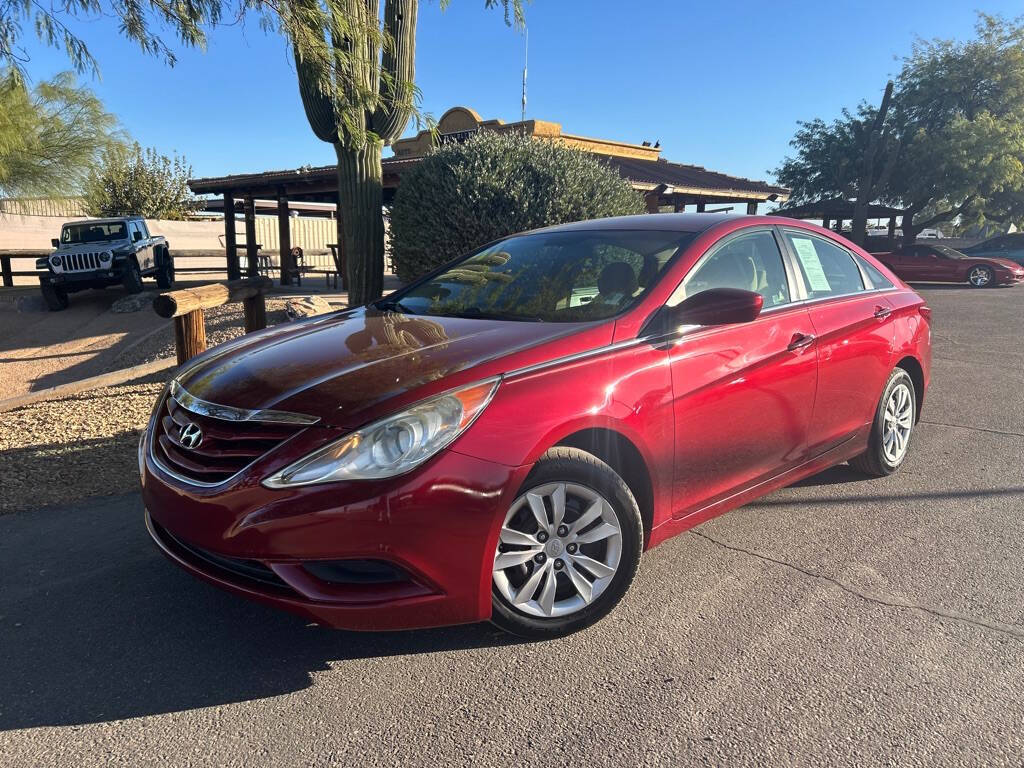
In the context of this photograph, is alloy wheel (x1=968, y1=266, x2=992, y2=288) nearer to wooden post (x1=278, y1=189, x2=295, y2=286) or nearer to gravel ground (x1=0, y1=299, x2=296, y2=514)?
wooden post (x1=278, y1=189, x2=295, y2=286)

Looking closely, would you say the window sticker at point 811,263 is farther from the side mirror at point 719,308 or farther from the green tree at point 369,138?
the green tree at point 369,138

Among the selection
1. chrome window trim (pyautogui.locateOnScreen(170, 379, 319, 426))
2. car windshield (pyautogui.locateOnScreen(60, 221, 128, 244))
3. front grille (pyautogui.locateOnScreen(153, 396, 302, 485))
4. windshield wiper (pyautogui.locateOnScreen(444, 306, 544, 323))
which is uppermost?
car windshield (pyautogui.locateOnScreen(60, 221, 128, 244))

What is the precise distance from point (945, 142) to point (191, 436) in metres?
30.9

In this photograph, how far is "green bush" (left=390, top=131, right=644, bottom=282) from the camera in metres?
8.56

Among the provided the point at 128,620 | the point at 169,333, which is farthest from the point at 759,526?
the point at 169,333

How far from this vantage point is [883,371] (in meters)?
4.29

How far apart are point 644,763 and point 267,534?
4.41ft

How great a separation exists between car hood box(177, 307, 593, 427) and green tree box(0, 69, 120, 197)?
17.7 metres

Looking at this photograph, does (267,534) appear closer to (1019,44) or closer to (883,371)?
(883,371)

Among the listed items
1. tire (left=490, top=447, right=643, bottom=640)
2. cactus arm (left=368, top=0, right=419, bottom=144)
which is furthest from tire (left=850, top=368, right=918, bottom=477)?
cactus arm (left=368, top=0, right=419, bottom=144)

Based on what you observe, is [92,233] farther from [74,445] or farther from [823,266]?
[823,266]

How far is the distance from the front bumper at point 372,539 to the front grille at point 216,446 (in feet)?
0.29

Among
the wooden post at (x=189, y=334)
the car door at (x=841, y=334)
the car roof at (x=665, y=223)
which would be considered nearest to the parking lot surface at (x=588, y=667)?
the car door at (x=841, y=334)

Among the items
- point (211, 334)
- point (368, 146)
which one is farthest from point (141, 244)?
point (368, 146)
